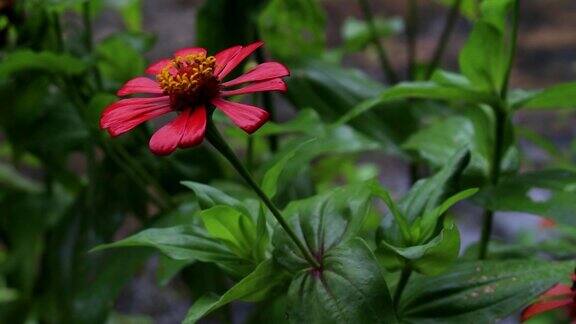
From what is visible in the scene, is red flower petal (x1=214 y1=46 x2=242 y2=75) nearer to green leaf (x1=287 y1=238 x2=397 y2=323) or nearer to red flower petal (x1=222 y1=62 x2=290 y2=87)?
red flower petal (x1=222 y1=62 x2=290 y2=87)

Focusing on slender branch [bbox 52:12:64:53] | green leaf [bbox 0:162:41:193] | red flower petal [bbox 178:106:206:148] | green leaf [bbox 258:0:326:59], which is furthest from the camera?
green leaf [bbox 0:162:41:193]

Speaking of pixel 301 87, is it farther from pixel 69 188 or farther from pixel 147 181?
pixel 69 188

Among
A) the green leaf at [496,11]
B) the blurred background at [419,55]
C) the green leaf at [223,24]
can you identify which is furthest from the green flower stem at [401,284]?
the blurred background at [419,55]

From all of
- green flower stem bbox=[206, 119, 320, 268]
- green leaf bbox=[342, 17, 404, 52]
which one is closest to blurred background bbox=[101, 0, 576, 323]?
green leaf bbox=[342, 17, 404, 52]

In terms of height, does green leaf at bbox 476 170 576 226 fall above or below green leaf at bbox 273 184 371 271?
below

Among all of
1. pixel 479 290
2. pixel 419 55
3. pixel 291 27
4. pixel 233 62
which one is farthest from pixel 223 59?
pixel 419 55

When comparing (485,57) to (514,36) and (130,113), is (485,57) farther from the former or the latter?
(130,113)

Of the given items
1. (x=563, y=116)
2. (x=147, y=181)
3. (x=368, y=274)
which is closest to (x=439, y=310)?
(x=368, y=274)

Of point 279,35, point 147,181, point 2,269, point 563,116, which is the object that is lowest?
point 563,116
